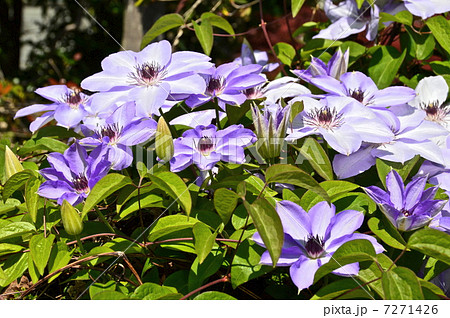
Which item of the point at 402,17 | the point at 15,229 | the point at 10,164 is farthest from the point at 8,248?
the point at 402,17

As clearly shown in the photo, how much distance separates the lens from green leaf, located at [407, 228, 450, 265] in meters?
0.55

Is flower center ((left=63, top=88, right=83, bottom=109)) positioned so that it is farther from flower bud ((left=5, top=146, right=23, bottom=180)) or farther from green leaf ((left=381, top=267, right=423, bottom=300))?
green leaf ((left=381, top=267, right=423, bottom=300))

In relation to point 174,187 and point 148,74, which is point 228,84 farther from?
point 174,187

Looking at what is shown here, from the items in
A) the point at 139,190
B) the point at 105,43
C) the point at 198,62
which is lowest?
the point at 105,43

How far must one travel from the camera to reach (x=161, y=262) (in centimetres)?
68

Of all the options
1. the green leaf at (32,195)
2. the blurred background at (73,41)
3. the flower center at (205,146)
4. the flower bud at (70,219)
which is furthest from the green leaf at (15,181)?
the blurred background at (73,41)

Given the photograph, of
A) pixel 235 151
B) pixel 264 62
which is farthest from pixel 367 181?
pixel 264 62

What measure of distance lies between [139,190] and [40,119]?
1.09 feet

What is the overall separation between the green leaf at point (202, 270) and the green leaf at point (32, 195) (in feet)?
0.71

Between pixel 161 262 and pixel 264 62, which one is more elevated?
pixel 264 62

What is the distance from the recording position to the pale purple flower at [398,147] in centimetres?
70

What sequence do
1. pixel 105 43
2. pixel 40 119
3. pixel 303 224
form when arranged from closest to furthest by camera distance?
1. pixel 303 224
2. pixel 40 119
3. pixel 105 43

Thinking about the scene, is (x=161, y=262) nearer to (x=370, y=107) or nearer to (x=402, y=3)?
(x=370, y=107)

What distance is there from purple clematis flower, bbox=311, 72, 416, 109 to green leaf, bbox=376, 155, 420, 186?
4.1 inches
